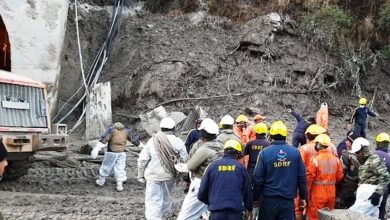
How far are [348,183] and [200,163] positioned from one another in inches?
94.7

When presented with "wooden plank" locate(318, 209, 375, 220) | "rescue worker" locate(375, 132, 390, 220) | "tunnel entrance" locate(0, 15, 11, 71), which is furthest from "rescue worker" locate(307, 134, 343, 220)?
"tunnel entrance" locate(0, 15, 11, 71)

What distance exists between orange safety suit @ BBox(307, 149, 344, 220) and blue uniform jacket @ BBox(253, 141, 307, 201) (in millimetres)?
1017

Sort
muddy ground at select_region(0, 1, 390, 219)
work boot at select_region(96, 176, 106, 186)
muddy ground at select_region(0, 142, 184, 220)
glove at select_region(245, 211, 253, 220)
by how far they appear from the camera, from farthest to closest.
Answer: muddy ground at select_region(0, 1, 390, 219), work boot at select_region(96, 176, 106, 186), muddy ground at select_region(0, 142, 184, 220), glove at select_region(245, 211, 253, 220)

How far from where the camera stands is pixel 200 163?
688cm

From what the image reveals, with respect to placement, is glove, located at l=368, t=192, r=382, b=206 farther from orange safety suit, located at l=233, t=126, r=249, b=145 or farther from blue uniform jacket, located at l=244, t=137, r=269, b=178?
orange safety suit, located at l=233, t=126, r=249, b=145

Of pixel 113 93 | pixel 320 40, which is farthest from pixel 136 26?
pixel 320 40

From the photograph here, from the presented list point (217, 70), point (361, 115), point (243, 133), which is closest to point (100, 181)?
point (243, 133)

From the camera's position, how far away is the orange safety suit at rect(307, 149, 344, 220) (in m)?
7.45

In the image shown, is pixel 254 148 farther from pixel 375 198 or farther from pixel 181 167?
pixel 375 198

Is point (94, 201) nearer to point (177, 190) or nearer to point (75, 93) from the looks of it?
point (177, 190)

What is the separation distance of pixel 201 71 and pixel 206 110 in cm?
170

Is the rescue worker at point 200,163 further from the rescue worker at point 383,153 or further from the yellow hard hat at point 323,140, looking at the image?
the rescue worker at point 383,153

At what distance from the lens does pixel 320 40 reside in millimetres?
19500

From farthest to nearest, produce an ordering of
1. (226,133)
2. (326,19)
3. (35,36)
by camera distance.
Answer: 1. (326,19)
2. (35,36)
3. (226,133)
